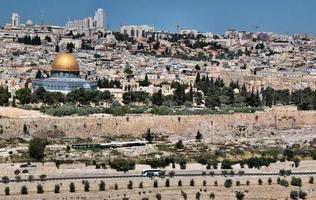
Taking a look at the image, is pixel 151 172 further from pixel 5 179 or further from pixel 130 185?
pixel 5 179

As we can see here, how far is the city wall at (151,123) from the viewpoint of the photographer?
126 ft

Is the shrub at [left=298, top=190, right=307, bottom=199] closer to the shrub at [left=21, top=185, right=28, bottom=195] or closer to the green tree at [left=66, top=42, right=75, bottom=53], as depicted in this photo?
the shrub at [left=21, top=185, right=28, bottom=195]

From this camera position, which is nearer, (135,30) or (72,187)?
(72,187)

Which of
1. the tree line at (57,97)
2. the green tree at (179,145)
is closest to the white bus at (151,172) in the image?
the green tree at (179,145)

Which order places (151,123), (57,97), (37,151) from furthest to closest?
(57,97)
(151,123)
(37,151)

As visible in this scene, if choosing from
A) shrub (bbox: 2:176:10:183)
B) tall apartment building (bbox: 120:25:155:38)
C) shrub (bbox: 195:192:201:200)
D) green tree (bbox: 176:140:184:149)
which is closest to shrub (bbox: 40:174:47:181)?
shrub (bbox: 2:176:10:183)

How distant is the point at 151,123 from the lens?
136 ft

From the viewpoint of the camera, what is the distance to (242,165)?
3150cm

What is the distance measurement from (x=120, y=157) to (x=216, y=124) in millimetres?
10895

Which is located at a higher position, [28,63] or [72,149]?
[28,63]

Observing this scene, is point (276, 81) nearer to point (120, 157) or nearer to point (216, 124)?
point (216, 124)

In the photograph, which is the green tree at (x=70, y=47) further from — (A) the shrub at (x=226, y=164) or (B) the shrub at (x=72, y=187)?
(B) the shrub at (x=72, y=187)

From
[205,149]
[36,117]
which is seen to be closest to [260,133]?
[205,149]

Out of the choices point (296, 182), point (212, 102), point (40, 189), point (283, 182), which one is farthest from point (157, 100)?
point (40, 189)
